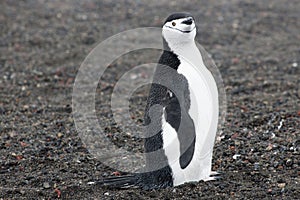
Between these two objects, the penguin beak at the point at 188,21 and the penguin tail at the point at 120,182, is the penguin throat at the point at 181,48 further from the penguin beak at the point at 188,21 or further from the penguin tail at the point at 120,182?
the penguin tail at the point at 120,182

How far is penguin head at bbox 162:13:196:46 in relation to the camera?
386 cm

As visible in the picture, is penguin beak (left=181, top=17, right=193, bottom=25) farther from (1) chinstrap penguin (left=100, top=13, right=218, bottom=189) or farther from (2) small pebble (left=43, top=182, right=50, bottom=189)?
(2) small pebble (left=43, top=182, right=50, bottom=189)

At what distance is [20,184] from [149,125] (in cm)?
115

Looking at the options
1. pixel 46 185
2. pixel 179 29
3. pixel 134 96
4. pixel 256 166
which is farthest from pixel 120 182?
pixel 134 96

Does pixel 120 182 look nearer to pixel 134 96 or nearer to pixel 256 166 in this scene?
pixel 256 166

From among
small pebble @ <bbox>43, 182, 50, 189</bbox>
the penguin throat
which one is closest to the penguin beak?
the penguin throat

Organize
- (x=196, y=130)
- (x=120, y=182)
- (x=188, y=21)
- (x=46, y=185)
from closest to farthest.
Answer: (x=188, y=21)
(x=196, y=130)
(x=120, y=182)
(x=46, y=185)

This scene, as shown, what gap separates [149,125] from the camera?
4.04 m

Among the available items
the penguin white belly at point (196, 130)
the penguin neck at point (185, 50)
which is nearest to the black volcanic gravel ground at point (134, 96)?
the penguin white belly at point (196, 130)

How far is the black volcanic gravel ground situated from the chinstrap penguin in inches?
5.4

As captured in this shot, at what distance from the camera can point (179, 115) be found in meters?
3.87

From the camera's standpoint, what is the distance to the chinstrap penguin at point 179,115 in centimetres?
388

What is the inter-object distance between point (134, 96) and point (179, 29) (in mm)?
2570

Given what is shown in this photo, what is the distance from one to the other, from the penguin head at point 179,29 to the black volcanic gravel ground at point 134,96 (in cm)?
105
